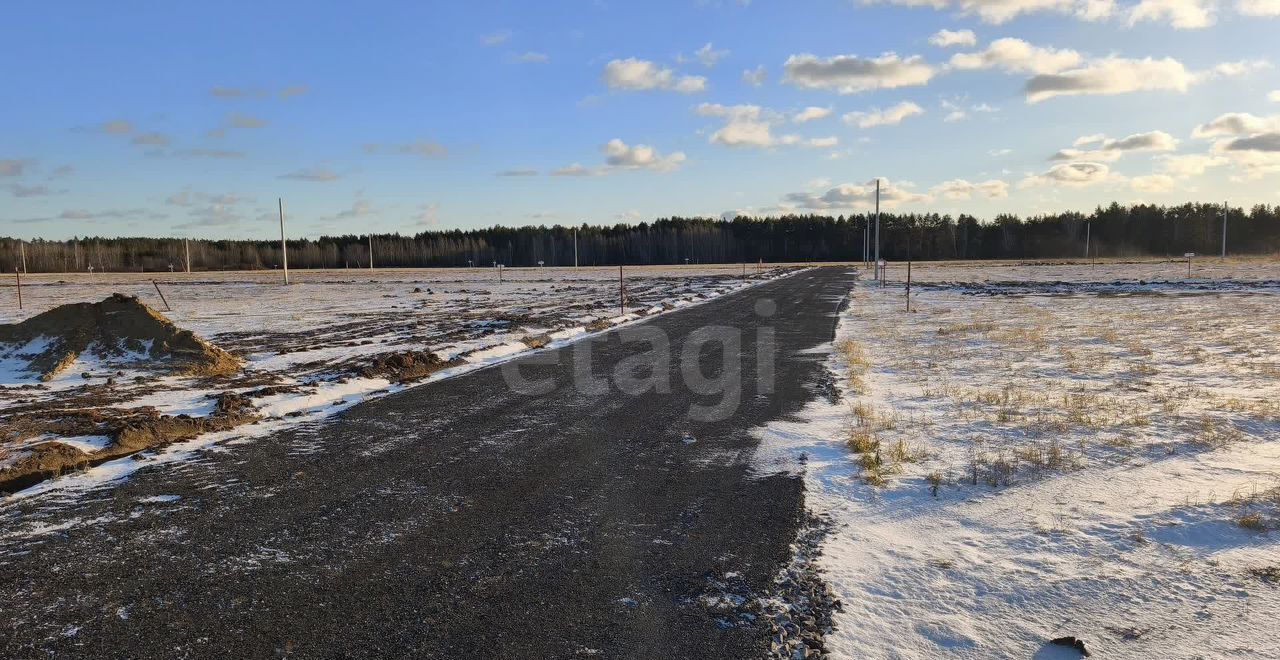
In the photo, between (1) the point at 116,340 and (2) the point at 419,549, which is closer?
(2) the point at 419,549

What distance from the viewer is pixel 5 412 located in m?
8.79

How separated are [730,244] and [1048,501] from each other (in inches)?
5858

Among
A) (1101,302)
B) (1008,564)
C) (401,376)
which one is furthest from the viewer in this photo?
(1101,302)

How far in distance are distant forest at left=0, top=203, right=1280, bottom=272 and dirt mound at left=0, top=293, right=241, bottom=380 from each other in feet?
361

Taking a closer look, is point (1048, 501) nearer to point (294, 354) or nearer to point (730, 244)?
point (294, 354)

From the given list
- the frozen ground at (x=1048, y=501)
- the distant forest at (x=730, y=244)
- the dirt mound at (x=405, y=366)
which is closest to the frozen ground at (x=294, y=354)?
the dirt mound at (x=405, y=366)

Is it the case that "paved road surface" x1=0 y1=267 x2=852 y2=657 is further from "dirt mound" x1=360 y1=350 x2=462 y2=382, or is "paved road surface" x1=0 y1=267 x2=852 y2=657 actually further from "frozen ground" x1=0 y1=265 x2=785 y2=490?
"dirt mound" x1=360 y1=350 x2=462 y2=382

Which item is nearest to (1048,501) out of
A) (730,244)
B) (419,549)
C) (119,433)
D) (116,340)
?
(419,549)

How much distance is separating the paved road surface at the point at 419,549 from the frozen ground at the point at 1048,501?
631 millimetres

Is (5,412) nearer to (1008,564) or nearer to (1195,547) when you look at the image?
(1008,564)

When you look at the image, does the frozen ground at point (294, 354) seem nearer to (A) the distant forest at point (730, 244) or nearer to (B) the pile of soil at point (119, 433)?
(B) the pile of soil at point (119, 433)

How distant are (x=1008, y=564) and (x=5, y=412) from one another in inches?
443

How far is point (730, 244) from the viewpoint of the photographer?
151750 millimetres

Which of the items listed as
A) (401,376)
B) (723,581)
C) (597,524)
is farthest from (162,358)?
(723,581)
